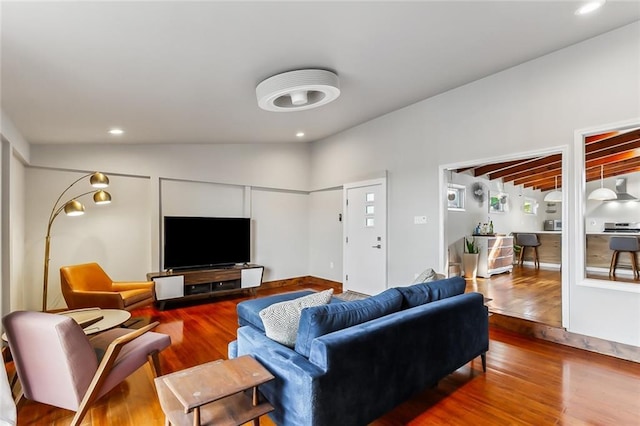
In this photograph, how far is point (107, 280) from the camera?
4176mm

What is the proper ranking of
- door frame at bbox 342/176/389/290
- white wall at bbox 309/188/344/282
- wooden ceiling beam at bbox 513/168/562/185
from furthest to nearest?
1. wooden ceiling beam at bbox 513/168/562/185
2. white wall at bbox 309/188/344/282
3. door frame at bbox 342/176/389/290

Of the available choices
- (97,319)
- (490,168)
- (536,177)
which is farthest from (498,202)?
(97,319)

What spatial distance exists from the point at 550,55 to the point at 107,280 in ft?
19.5

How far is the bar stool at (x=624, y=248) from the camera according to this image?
4.17m

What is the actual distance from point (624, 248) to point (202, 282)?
243 inches

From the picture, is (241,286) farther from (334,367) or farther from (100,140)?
(334,367)

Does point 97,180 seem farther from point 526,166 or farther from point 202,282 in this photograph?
A: point 526,166

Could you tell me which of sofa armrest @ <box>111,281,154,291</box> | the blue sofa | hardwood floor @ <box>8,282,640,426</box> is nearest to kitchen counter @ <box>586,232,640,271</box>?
hardwood floor @ <box>8,282,640,426</box>

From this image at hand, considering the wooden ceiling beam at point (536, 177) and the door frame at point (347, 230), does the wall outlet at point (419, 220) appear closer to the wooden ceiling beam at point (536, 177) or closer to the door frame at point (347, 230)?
the door frame at point (347, 230)

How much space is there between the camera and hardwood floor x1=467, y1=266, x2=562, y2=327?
3.74 meters

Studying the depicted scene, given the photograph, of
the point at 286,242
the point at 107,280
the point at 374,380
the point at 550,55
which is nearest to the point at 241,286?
the point at 286,242

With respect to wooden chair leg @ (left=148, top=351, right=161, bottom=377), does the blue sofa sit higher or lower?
higher

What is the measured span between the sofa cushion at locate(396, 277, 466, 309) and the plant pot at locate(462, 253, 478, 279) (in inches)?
147

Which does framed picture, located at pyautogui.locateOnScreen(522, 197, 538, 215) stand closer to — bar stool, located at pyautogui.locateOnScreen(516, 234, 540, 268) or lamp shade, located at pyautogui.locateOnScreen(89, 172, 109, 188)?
bar stool, located at pyautogui.locateOnScreen(516, 234, 540, 268)
